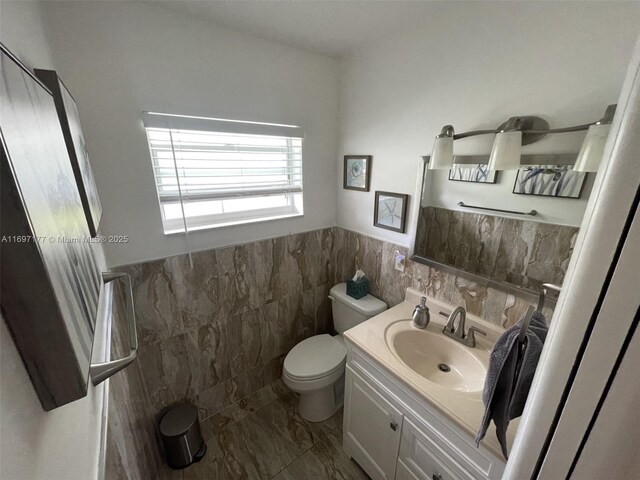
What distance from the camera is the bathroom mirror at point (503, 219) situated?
98 centimetres

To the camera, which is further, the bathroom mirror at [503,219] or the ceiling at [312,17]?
the ceiling at [312,17]

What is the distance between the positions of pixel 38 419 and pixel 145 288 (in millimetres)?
1145

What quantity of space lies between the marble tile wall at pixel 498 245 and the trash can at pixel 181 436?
1.67m

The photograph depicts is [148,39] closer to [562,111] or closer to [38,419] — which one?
[38,419]

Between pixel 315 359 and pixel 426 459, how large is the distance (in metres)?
0.80

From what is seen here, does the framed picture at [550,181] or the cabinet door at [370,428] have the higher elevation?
the framed picture at [550,181]

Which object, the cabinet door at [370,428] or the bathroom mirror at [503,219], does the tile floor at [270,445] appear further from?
the bathroom mirror at [503,219]

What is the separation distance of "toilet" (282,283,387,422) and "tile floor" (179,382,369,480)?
11 cm

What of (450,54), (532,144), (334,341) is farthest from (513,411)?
(450,54)

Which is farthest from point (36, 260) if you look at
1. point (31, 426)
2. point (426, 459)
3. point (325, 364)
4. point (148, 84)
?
point (325, 364)

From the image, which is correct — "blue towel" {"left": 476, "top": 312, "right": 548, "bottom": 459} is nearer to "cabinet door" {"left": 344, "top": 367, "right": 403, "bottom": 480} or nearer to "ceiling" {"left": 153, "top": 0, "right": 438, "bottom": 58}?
"cabinet door" {"left": 344, "top": 367, "right": 403, "bottom": 480}

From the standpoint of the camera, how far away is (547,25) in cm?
A: 92

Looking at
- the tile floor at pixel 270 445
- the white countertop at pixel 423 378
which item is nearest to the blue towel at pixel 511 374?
the white countertop at pixel 423 378

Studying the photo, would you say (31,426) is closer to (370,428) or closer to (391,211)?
(370,428)
